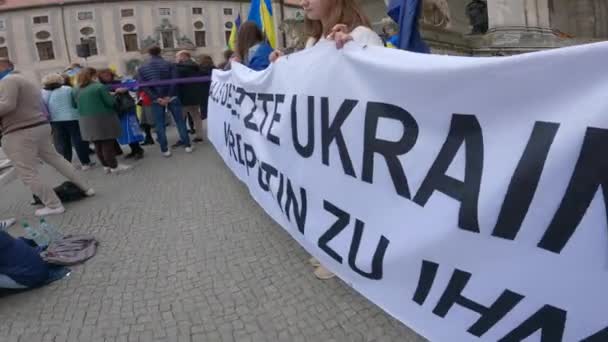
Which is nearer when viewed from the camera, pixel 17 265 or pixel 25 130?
pixel 17 265

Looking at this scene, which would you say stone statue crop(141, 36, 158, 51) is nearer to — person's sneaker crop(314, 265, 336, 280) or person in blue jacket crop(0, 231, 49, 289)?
person in blue jacket crop(0, 231, 49, 289)

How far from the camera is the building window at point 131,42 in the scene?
61.2m

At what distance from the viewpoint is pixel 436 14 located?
9.15m

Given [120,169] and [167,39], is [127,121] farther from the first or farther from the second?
[167,39]

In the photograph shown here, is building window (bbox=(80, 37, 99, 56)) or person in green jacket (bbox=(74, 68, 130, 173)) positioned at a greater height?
building window (bbox=(80, 37, 99, 56))

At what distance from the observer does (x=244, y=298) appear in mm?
2775

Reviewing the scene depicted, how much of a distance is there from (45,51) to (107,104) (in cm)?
6476

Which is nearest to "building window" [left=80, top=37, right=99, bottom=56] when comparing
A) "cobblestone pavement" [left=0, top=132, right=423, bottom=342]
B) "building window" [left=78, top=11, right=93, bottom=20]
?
"building window" [left=78, top=11, right=93, bottom=20]

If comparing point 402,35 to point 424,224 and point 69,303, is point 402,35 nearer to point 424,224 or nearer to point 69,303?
point 424,224

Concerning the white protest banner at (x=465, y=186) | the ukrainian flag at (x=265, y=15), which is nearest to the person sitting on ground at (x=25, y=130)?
the white protest banner at (x=465, y=186)

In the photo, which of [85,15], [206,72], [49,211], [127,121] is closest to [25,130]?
[49,211]

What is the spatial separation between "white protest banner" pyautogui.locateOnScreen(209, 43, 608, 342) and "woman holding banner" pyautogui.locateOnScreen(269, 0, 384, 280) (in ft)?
0.32

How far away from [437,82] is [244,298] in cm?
176

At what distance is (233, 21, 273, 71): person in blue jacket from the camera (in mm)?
4550
